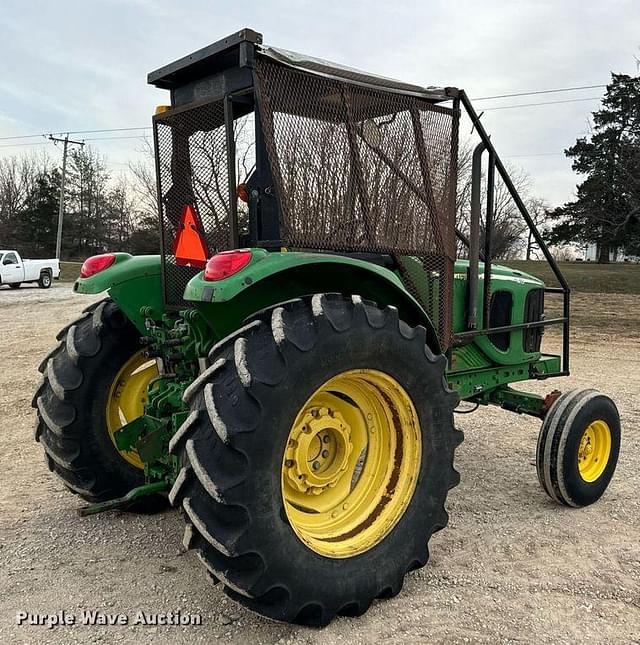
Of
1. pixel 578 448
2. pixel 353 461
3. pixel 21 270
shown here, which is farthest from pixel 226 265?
pixel 21 270

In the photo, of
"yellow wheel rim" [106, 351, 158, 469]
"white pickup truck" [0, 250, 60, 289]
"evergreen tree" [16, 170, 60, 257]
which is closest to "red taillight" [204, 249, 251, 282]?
"yellow wheel rim" [106, 351, 158, 469]

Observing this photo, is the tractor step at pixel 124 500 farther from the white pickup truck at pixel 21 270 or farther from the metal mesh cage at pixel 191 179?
the white pickup truck at pixel 21 270

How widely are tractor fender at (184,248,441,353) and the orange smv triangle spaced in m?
0.59

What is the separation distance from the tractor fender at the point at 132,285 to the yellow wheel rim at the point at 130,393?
34cm

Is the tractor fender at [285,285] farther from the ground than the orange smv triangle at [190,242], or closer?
closer

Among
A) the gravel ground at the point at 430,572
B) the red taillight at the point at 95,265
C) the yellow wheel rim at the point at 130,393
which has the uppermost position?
the red taillight at the point at 95,265

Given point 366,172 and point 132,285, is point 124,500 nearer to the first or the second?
point 132,285

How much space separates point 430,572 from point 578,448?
1385 mm

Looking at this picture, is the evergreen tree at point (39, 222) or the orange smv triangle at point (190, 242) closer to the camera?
the orange smv triangle at point (190, 242)

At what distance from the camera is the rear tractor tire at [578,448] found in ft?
12.7

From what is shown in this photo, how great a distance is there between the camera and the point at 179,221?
11.5 ft

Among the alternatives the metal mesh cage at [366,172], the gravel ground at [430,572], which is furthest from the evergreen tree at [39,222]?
→ the metal mesh cage at [366,172]

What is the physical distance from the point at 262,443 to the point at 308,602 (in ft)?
2.32

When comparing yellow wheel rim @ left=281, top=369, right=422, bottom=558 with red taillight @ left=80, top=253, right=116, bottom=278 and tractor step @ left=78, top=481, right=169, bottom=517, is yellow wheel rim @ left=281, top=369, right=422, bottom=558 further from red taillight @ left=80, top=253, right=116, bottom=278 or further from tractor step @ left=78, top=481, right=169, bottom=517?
red taillight @ left=80, top=253, right=116, bottom=278
